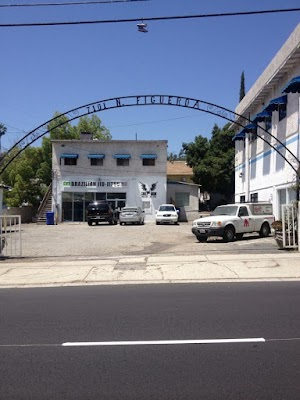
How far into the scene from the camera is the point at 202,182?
50594mm

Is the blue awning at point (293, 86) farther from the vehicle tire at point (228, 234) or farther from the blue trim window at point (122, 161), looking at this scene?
the blue trim window at point (122, 161)

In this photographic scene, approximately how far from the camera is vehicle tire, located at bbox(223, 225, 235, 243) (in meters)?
20.0

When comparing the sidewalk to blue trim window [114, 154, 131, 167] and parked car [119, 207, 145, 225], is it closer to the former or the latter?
parked car [119, 207, 145, 225]

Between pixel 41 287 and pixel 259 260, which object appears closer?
pixel 41 287

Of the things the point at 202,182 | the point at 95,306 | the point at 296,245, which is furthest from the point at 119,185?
the point at 95,306

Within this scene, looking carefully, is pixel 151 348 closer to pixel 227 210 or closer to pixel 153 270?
pixel 153 270

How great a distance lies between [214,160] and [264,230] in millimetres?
28192

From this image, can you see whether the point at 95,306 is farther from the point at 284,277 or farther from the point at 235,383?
the point at 284,277

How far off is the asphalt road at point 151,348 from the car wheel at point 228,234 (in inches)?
415

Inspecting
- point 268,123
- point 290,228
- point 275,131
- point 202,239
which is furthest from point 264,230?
point 268,123

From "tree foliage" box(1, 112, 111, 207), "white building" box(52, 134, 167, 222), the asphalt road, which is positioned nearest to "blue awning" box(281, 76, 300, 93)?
the asphalt road

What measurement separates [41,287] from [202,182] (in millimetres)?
40621

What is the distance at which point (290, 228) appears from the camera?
16.3 metres

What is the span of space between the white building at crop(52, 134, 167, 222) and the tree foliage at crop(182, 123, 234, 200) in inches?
333
